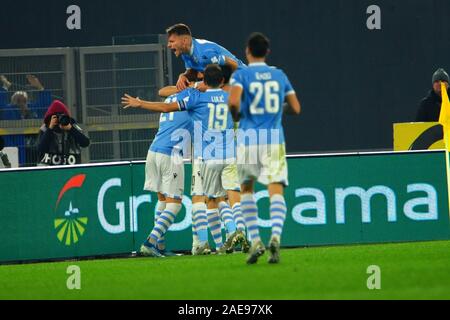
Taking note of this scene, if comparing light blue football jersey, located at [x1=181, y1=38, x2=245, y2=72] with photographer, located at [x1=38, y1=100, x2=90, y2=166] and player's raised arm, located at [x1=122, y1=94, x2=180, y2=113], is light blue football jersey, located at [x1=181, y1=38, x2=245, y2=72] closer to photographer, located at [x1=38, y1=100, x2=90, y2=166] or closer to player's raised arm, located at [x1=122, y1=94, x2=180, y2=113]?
player's raised arm, located at [x1=122, y1=94, x2=180, y2=113]

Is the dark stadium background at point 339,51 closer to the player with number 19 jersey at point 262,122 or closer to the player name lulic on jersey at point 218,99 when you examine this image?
the player name lulic on jersey at point 218,99

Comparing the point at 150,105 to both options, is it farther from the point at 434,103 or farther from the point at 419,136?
the point at 434,103

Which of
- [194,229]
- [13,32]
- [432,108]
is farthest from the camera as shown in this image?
[13,32]

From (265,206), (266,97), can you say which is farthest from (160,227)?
(266,97)

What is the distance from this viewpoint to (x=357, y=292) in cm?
1043

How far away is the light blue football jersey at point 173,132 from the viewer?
52.0 feet

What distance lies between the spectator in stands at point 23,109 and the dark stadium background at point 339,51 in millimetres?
6382

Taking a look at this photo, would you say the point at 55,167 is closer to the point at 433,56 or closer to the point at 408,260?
the point at 408,260

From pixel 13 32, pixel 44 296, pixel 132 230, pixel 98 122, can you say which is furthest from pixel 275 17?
pixel 44 296

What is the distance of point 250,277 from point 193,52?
5063mm

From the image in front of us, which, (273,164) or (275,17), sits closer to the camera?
(273,164)

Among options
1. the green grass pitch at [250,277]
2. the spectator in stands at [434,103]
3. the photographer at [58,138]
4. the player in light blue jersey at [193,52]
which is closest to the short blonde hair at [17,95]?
the photographer at [58,138]

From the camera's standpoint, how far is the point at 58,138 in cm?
1781

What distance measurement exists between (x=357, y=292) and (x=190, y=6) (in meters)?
16.1
